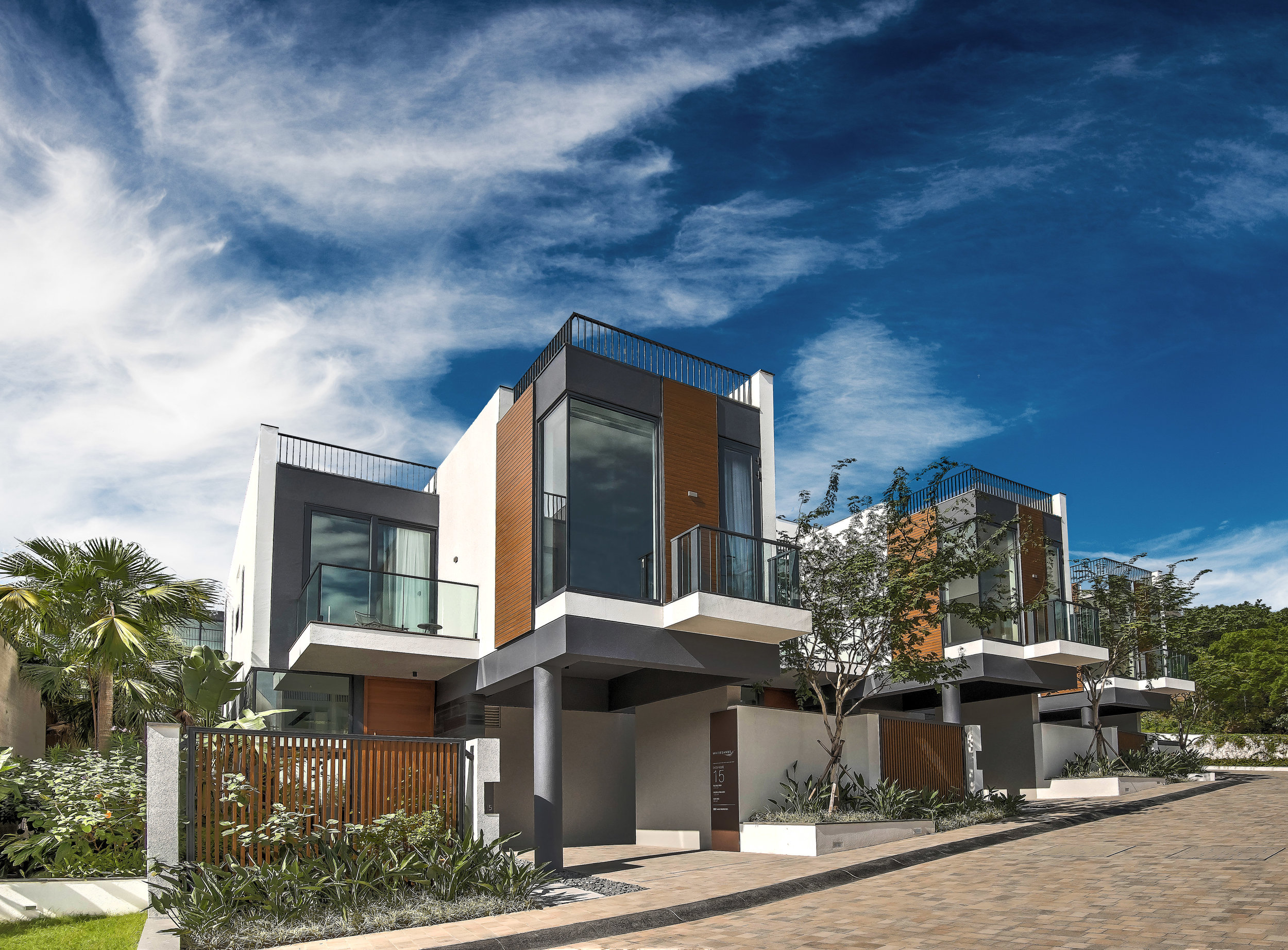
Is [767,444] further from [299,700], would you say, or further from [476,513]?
[299,700]

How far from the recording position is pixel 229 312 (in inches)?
603

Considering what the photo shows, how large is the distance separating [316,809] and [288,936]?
1833mm

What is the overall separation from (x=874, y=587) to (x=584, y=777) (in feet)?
23.2

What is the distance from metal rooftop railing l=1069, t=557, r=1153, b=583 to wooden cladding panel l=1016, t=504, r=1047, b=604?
1.36 m

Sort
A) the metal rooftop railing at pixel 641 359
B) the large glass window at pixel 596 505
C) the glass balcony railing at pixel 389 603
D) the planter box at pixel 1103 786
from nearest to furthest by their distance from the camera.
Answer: the large glass window at pixel 596 505
the metal rooftop railing at pixel 641 359
the glass balcony railing at pixel 389 603
the planter box at pixel 1103 786

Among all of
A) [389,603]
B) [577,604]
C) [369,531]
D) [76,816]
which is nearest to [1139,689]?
[577,604]

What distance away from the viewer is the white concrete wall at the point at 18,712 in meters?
17.2

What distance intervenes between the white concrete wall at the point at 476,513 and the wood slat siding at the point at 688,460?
2862 mm

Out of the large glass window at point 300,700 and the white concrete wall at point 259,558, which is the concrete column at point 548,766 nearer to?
the large glass window at point 300,700

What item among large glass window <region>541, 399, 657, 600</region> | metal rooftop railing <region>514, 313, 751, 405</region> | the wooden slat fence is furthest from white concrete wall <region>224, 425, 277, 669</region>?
the wooden slat fence

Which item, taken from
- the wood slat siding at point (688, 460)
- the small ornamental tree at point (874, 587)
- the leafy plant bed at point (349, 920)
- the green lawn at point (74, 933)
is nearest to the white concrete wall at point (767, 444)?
the small ornamental tree at point (874, 587)

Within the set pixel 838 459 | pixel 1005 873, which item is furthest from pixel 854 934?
pixel 838 459

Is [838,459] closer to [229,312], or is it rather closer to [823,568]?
[823,568]

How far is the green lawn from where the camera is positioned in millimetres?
8492
